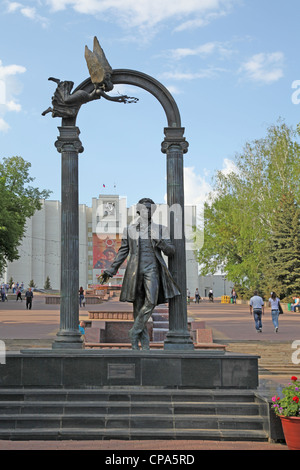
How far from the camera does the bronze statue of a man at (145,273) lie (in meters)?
7.32

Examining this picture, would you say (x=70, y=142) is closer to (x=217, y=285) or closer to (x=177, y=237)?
(x=177, y=237)

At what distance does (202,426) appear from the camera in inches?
234

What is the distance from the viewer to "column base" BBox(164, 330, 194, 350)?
7367mm

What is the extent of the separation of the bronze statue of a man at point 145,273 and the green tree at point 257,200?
26861mm

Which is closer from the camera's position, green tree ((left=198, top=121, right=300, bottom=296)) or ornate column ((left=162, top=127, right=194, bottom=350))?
ornate column ((left=162, top=127, right=194, bottom=350))

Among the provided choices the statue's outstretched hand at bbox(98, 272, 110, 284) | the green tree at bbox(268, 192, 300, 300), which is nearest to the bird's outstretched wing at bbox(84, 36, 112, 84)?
the statue's outstretched hand at bbox(98, 272, 110, 284)

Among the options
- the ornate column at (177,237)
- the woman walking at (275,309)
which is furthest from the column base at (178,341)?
the woman walking at (275,309)

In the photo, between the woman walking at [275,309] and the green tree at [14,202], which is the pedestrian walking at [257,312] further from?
the green tree at [14,202]

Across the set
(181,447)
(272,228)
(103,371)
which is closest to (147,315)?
(103,371)

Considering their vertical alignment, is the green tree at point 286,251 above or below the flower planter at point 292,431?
above

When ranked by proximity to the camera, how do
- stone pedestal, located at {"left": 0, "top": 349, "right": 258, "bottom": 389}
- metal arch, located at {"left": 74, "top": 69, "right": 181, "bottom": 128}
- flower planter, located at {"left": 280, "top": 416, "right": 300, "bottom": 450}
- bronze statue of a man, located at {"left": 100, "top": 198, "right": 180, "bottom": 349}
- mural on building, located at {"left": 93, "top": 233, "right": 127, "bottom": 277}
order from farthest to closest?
mural on building, located at {"left": 93, "top": 233, "right": 127, "bottom": 277} → metal arch, located at {"left": 74, "top": 69, "right": 181, "bottom": 128} → bronze statue of a man, located at {"left": 100, "top": 198, "right": 180, "bottom": 349} → stone pedestal, located at {"left": 0, "top": 349, "right": 258, "bottom": 389} → flower planter, located at {"left": 280, "top": 416, "right": 300, "bottom": 450}

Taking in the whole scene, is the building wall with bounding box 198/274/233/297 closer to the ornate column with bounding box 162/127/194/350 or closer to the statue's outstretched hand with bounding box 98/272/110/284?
the ornate column with bounding box 162/127/194/350
